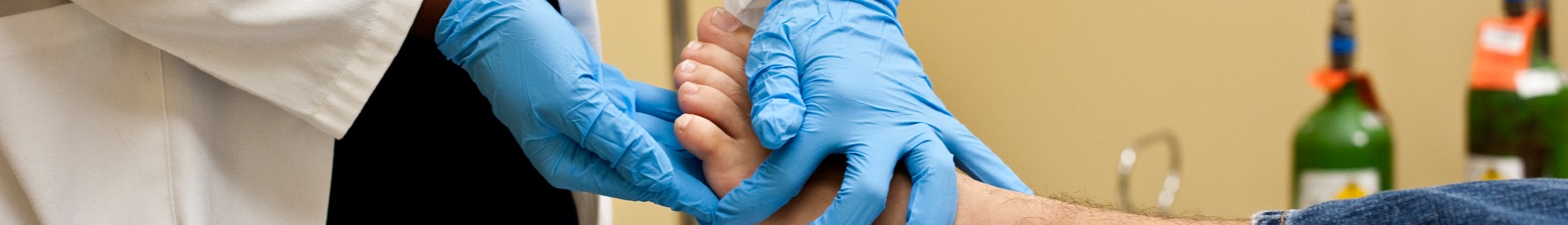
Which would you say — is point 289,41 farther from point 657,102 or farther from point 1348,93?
point 1348,93

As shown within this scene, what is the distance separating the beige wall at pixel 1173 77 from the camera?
5.84 feet

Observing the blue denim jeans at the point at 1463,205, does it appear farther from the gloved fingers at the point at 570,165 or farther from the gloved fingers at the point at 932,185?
the gloved fingers at the point at 570,165

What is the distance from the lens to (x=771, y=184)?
82cm

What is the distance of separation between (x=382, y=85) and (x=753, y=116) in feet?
0.93

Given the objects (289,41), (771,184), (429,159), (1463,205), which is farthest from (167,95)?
(1463,205)

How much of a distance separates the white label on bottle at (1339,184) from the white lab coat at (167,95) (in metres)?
1.36

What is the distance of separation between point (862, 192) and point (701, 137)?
0.46 feet

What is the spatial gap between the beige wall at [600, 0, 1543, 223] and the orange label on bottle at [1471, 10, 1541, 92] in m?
0.22

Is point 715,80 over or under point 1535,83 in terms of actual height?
over

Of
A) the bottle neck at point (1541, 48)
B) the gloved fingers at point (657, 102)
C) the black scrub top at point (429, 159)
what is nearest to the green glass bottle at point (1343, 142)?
the bottle neck at point (1541, 48)

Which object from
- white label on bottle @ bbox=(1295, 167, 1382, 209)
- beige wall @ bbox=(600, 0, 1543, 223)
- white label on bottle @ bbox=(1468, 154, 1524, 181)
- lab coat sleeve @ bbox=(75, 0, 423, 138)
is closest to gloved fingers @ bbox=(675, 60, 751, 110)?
lab coat sleeve @ bbox=(75, 0, 423, 138)

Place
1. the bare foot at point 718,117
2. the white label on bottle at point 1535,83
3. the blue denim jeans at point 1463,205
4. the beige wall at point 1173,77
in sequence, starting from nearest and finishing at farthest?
the blue denim jeans at point 1463,205 → the bare foot at point 718,117 → the white label on bottle at point 1535,83 → the beige wall at point 1173,77

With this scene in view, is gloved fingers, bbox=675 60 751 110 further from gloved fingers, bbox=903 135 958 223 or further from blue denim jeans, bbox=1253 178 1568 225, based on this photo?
blue denim jeans, bbox=1253 178 1568 225

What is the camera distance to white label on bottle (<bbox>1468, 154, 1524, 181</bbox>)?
4.93ft
